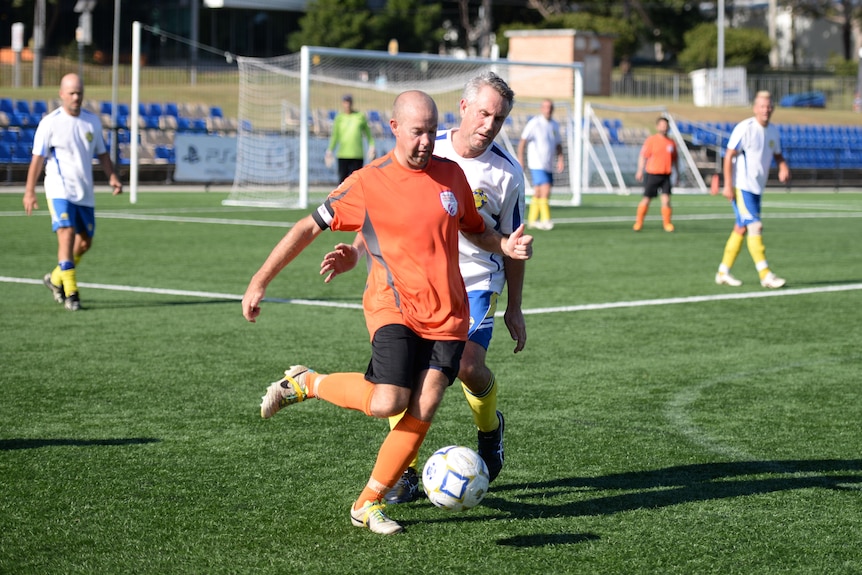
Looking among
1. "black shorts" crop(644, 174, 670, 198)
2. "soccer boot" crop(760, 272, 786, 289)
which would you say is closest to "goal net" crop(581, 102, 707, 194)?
"black shorts" crop(644, 174, 670, 198)

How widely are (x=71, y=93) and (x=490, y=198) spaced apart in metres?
6.78

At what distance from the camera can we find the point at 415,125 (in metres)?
4.38

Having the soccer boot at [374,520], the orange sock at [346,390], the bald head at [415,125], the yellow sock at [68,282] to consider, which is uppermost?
the bald head at [415,125]

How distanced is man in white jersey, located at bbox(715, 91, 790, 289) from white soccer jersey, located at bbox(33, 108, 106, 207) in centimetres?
652

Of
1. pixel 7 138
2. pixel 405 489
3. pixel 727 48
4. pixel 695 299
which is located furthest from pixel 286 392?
pixel 727 48

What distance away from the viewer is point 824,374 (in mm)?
7957

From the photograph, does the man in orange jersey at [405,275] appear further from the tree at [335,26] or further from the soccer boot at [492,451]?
the tree at [335,26]

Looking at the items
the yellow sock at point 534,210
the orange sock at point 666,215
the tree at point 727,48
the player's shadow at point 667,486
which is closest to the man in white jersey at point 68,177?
the player's shadow at point 667,486

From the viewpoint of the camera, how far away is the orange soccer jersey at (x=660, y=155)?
21.5 m

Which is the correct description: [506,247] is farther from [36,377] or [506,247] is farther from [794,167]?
[794,167]

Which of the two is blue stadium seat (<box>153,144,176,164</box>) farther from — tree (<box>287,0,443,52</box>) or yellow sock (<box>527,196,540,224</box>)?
tree (<box>287,0,443,52</box>)

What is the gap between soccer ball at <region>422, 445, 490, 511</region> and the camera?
14.6 feet

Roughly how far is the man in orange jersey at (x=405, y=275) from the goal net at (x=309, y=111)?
1966 centimetres

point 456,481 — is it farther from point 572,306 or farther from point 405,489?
point 572,306
